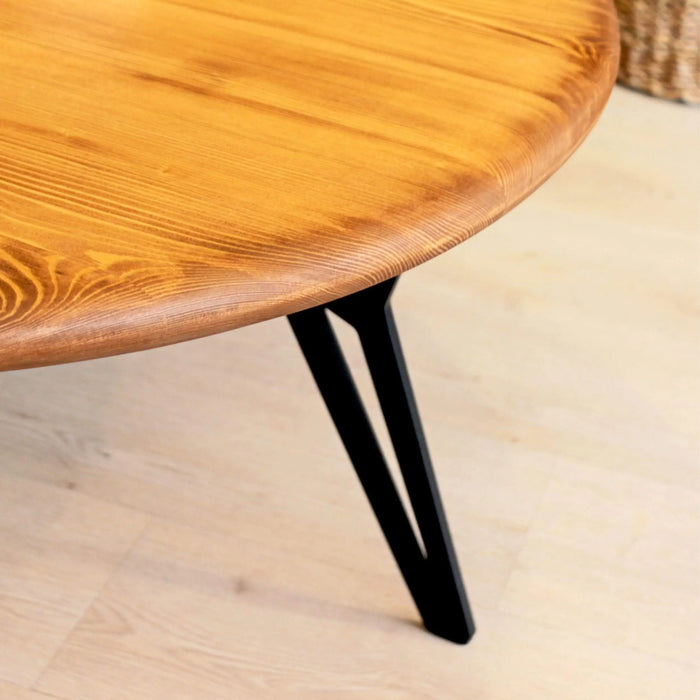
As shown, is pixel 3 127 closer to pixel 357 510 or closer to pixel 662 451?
pixel 357 510

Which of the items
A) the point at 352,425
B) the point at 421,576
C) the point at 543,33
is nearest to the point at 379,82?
the point at 543,33

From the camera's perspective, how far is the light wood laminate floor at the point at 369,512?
905 mm

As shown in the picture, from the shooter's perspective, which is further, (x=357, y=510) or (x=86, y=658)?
(x=357, y=510)

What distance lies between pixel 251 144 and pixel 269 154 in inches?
0.6

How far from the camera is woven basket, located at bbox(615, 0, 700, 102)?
1.68 metres

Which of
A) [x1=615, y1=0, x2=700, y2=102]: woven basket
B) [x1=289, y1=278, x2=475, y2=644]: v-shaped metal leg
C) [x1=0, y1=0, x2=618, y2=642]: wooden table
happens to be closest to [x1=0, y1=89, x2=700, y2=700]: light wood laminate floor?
[x1=289, y1=278, x2=475, y2=644]: v-shaped metal leg

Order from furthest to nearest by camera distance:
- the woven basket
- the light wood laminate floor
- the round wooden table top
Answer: the woven basket → the light wood laminate floor → the round wooden table top

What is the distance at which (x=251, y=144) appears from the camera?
0.56m

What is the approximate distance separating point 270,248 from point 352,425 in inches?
11.7

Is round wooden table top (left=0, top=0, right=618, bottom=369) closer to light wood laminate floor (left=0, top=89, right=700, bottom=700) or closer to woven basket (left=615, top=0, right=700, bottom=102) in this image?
light wood laminate floor (left=0, top=89, right=700, bottom=700)

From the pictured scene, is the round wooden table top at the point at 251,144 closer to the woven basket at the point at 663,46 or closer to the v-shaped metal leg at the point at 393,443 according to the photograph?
the v-shaped metal leg at the point at 393,443

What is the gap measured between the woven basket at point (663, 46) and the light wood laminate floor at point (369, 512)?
49cm

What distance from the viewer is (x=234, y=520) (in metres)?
1.03

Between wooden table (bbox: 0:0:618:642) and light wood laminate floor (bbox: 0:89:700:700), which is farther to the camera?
light wood laminate floor (bbox: 0:89:700:700)
